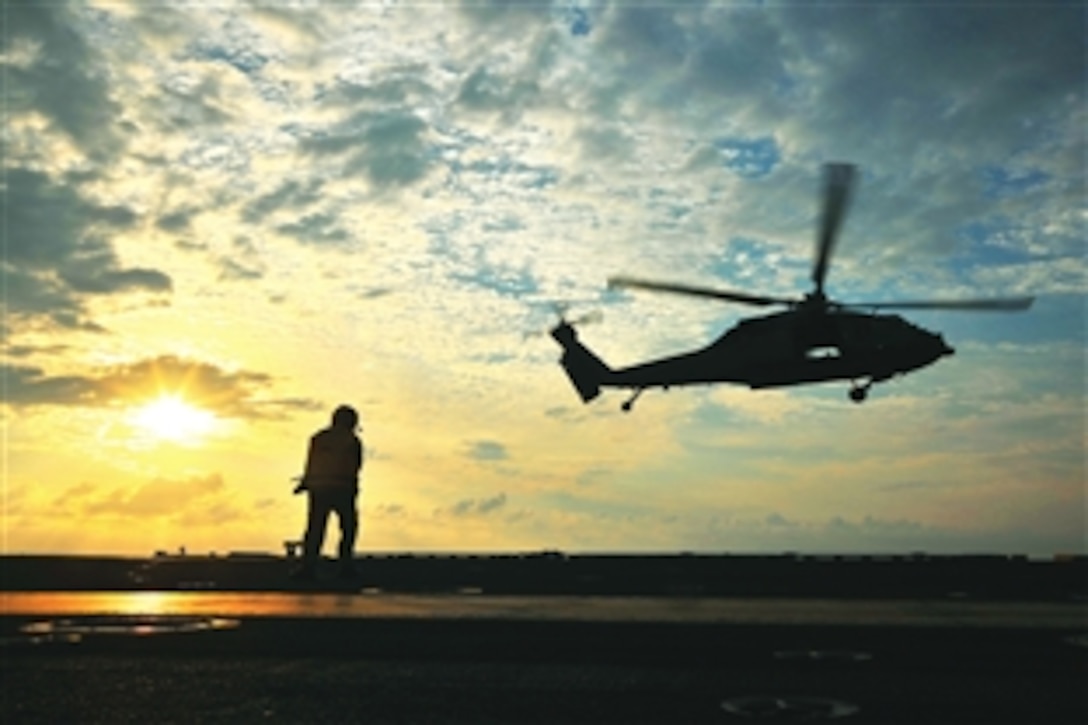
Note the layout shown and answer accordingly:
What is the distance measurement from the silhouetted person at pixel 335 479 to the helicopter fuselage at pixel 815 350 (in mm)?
25663

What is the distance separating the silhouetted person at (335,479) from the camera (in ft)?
25.2

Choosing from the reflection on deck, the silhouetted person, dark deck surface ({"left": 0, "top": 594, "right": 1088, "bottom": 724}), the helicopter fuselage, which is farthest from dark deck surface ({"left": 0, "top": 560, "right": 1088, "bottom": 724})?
the helicopter fuselage

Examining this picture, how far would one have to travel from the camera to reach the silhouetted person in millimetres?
7676

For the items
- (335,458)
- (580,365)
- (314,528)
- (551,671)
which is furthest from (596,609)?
(335,458)

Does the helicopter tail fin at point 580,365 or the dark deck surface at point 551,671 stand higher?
the helicopter tail fin at point 580,365

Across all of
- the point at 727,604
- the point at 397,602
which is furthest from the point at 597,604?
the point at 397,602

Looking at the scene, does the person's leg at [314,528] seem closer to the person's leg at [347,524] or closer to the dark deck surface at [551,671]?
the person's leg at [347,524]

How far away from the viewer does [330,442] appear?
780 centimetres

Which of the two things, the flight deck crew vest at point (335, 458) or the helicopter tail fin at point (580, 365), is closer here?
the flight deck crew vest at point (335, 458)

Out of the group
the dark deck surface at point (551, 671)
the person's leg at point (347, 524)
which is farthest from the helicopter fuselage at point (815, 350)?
the person's leg at point (347, 524)

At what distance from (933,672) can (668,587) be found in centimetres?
4773

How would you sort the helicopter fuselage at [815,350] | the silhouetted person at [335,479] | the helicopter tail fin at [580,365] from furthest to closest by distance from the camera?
1. the helicopter tail fin at [580,365]
2. the helicopter fuselage at [815,350]
3. the silhouetted person at [335,479]

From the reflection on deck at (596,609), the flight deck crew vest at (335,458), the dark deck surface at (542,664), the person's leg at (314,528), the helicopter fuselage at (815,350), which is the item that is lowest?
the reflection on deck at (596,609)

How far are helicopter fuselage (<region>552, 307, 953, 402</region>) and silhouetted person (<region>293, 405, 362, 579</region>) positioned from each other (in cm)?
2566
